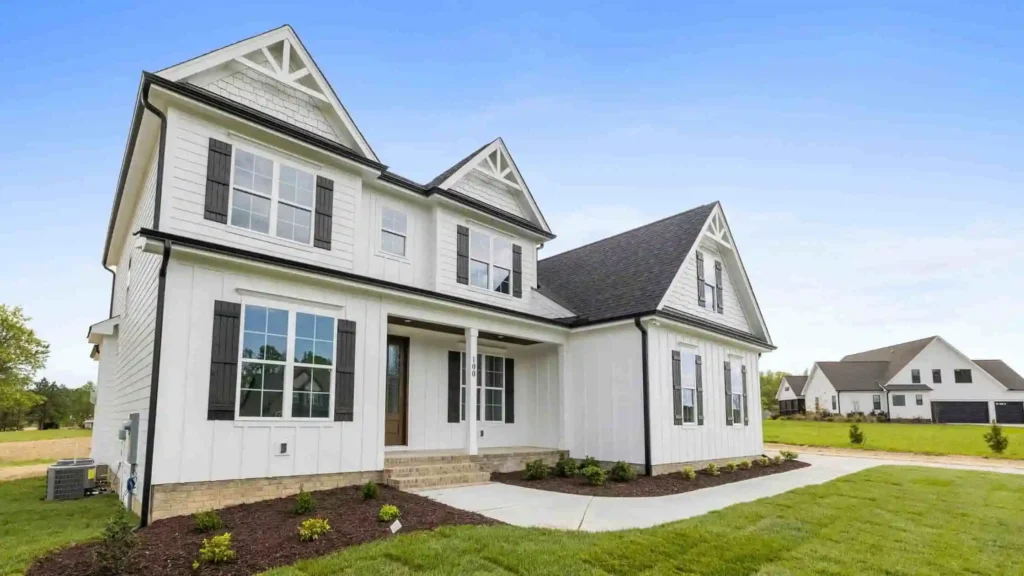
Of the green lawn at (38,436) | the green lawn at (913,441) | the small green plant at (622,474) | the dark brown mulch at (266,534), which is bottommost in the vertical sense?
the green lawn at (38,436)

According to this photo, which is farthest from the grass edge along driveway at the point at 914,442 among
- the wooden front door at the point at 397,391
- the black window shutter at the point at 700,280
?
the wooden front door at the point at 397,391

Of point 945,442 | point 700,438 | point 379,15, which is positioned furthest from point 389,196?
point 945,442

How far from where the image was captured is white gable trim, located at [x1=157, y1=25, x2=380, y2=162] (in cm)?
829

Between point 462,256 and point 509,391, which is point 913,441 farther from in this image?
point 462,256

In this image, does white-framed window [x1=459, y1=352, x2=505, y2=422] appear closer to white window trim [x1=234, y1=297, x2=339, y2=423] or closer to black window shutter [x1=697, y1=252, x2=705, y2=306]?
white window trim [x1=234, y1=297, x2=339, y2=423]

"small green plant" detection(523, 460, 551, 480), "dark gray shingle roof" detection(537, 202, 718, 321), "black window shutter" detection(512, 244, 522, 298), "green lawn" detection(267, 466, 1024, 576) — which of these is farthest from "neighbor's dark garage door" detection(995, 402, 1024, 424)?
"small green plant" detection(523, 460, 551, 480)

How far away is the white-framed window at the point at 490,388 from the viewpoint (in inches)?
525

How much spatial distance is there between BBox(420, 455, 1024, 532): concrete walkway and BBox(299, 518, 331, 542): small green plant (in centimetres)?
218

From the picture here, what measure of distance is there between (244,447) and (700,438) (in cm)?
1045

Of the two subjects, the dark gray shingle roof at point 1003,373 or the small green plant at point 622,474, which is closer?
the small green plant at point 622,474

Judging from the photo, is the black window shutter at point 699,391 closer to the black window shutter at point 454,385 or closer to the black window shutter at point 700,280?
the black window shutter at point 700,280

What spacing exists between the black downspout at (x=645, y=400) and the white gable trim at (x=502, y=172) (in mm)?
3856

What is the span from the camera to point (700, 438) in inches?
539

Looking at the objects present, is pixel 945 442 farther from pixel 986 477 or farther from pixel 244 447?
pixel 244 447
